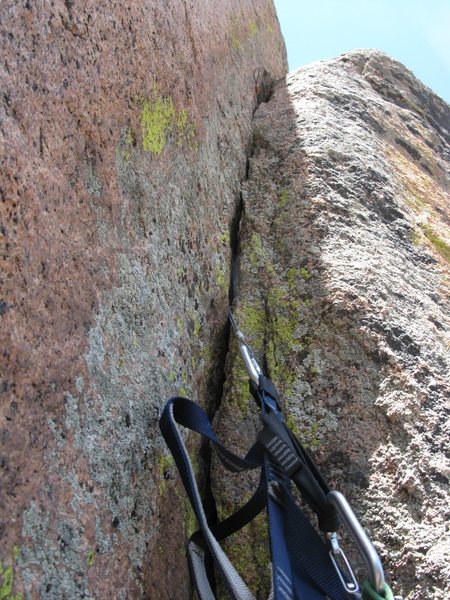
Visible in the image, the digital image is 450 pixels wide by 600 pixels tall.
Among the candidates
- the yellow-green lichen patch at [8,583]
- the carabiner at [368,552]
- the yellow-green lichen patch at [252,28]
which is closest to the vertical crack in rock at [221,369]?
the carabiner at [368,552]

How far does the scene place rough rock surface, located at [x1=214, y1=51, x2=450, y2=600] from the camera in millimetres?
2051

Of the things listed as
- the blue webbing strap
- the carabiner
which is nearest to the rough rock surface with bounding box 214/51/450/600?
the blue webbing strap

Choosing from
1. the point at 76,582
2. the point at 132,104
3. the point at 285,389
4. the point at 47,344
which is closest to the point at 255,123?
the point at 132,104

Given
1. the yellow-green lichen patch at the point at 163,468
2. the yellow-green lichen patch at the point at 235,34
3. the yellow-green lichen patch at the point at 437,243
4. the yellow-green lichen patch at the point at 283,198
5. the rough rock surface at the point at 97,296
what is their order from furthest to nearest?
the yellow-green lichen patch at the point at 235,34
the yellow-green lichen patch at the point at 437,243
the yellow-green lichen patch at the point at 283,198
the yellow-green lichen patch at the point at 163,468
the rough rock surface at the point at 97,296

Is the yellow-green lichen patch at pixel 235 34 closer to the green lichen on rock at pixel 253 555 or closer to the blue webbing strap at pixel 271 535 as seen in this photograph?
the blue webbing strap at pixel 271 535

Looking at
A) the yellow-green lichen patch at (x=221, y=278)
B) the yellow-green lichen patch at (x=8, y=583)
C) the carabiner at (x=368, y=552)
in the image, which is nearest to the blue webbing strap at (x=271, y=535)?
the carabiner at (x=368, y=552)

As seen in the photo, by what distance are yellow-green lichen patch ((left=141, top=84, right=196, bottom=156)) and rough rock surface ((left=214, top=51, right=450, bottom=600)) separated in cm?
61

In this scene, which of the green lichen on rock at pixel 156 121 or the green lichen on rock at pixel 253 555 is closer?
the green lichen on rock at pixel 253 555

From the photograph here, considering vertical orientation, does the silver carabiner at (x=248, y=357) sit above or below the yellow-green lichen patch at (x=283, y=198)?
below

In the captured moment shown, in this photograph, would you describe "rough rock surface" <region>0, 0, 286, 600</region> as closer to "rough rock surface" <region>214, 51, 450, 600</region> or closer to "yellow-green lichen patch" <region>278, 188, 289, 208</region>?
"rough rock surface" <region>214, 51, 450, 600</region>

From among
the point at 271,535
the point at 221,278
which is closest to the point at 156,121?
the point at 221,278

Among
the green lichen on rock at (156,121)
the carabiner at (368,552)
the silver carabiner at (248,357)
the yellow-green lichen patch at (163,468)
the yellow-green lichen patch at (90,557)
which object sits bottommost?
the carabiner at (368,552)

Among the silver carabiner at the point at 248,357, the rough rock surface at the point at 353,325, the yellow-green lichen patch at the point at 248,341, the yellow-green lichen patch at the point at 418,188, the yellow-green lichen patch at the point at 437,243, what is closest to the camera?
the rough rock surface at the point at 353,325

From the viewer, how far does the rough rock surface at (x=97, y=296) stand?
144 centimetres
